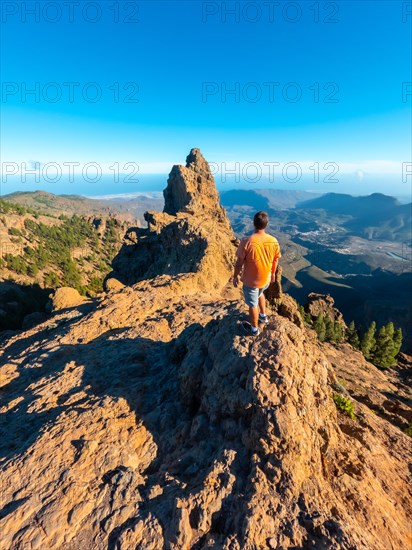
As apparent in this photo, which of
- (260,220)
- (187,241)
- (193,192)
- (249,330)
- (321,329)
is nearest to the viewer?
(260,220)

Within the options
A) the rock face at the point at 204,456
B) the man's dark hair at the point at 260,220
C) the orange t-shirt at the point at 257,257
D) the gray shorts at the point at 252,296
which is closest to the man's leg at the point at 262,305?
the rock face at the point at 204,456

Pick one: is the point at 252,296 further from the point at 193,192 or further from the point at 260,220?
the point at 193,192

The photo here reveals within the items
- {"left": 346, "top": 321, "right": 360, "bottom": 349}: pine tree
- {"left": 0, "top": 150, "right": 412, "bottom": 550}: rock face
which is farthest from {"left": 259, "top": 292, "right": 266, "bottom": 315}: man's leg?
{"left": 346, "top": 321, "right": 360, "bottom": 349}: pine tree

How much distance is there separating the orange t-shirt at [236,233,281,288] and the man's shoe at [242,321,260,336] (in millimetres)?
1360

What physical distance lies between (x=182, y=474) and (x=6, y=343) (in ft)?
58.2

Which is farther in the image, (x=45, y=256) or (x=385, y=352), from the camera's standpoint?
(x=45, y=256)

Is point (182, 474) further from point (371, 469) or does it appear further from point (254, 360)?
point (371, 469)

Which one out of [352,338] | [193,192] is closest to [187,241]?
[193,192]

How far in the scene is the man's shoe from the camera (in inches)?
349

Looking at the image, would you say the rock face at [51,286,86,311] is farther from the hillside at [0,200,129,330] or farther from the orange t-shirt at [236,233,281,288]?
the hillside at [0,200,129,330]

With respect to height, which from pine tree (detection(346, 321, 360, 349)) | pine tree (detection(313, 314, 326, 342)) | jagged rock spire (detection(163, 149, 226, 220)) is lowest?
pine tree (detection(346, 321, 360, 349))

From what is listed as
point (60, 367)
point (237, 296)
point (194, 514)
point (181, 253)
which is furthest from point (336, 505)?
point (181, 253)

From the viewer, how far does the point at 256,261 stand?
8.60 m

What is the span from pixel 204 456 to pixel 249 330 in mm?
3805
